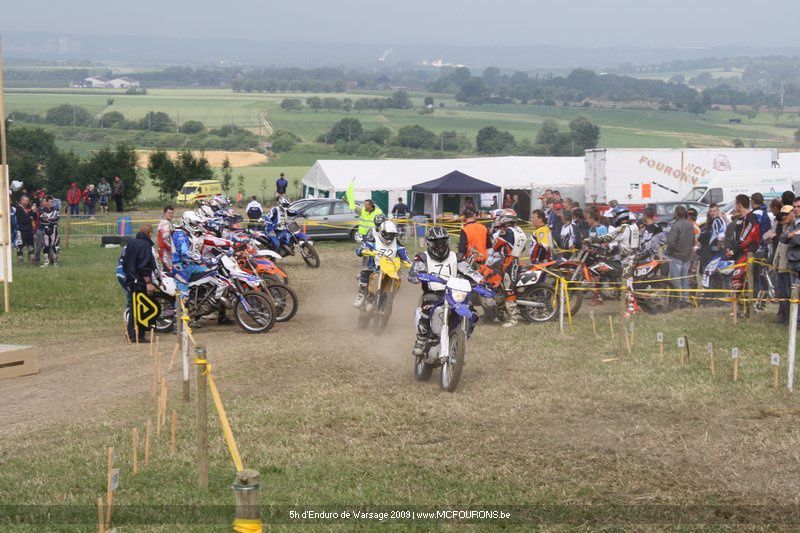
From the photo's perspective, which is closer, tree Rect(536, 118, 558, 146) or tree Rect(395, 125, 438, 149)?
tree Rect(395, 125, 438, 149)

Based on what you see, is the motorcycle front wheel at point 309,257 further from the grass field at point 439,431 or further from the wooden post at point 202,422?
the wooden post at point 202,422

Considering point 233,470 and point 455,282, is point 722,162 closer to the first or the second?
point 455,282

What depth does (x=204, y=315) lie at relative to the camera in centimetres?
1600

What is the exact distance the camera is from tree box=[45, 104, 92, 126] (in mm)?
103938

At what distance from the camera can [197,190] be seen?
4934cm

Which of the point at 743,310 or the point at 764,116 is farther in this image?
the point at 764,116

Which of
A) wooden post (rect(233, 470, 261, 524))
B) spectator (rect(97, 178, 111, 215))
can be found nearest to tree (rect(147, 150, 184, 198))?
spectator (rect(97, 178, 111, 215))

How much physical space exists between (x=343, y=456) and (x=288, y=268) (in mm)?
15898

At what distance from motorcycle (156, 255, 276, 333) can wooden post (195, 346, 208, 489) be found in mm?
7789

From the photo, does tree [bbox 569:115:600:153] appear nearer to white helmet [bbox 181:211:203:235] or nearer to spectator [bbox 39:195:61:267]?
spectator [bbox 39:195:61:267]

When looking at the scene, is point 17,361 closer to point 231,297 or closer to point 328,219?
point 231,297

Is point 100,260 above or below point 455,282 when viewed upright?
below

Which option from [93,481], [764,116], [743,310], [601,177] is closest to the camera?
[93,481]

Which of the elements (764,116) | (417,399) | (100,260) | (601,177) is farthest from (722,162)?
(764,116)
